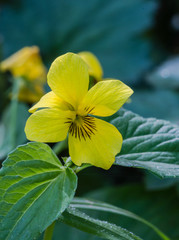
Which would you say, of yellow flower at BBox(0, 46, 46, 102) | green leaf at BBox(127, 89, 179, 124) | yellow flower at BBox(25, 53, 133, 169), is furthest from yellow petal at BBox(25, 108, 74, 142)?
green leaf at BBox(127, 89, 179, 124)

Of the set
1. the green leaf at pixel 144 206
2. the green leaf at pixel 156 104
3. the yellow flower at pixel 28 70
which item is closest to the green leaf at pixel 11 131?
the yellow flower at pixel 28 70

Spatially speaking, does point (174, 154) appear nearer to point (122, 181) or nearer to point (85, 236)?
point (85, 236)

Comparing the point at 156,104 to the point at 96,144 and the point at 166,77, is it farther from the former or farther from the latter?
the point at 96,144

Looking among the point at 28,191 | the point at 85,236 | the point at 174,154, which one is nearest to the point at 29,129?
the point at 28,191

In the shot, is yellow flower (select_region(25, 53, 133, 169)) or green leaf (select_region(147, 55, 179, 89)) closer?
yellow flower (select_region(25, 53, 133, 169))

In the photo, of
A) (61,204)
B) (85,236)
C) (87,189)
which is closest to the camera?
(61,204)

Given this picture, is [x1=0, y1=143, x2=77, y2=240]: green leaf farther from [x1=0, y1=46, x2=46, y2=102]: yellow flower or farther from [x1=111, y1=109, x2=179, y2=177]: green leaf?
[x1=0, y1=46, x2=46, y2=102]: yellow flower

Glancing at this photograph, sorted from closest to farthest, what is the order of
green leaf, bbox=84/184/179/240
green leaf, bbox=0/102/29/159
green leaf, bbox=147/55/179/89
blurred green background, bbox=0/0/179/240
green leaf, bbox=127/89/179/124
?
green leaf, bbox=84/184/179/240 < green leaf, bbox=0/102/29/159 < green leaf, bbox=127/89/179/124 < green leaf, bbox=147/55/179/89 < blurred green background, bbox=0/0/179/240

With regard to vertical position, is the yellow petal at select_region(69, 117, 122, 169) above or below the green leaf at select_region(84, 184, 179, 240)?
above
